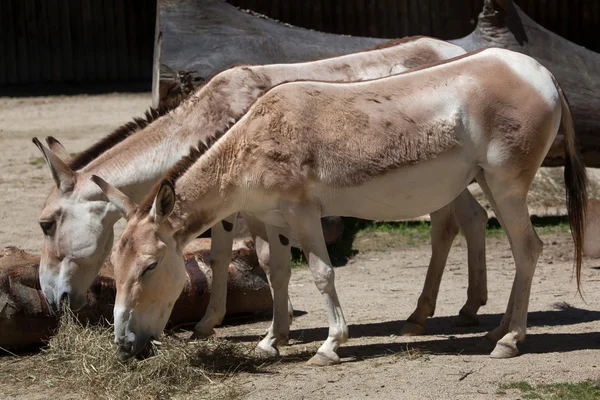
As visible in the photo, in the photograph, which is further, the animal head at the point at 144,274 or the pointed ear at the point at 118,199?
the pointed ear at the point at 118,199

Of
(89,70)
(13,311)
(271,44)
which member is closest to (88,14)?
(89,70)

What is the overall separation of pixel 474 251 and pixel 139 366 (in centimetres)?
259

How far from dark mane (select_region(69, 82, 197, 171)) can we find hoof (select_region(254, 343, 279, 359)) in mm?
1650

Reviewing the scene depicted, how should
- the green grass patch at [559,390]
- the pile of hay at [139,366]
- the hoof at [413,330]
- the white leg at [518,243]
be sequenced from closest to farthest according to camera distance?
the green grass patch at [559,390] → the pile of hay at [139,366] → the white leg at [518,243] → the hoof at [413,330]

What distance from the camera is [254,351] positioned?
568cm

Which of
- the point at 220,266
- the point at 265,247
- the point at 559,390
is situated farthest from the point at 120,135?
the point at 559,390

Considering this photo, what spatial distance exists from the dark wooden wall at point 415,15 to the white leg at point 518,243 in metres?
7.57

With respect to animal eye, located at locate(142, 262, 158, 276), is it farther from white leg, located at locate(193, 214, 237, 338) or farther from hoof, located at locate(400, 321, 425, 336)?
hoof, located at locate(400, 321, 425, 336)

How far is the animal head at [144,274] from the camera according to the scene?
4.93 metres

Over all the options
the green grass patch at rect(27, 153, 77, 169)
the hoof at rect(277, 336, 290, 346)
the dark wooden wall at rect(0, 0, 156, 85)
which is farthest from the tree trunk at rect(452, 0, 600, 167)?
the dark wooden wall at rect(0, 0, 156, 85)

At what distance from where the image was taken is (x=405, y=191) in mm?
5512

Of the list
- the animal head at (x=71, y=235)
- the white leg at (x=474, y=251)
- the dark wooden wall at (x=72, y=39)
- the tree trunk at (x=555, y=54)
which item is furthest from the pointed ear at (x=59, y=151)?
the dark wooden wall at (x=72, y=39)

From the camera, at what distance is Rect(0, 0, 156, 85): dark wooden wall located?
55.8 feet

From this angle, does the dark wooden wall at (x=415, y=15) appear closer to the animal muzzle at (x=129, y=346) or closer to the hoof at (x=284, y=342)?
the hoof at (x=284, y=342)
